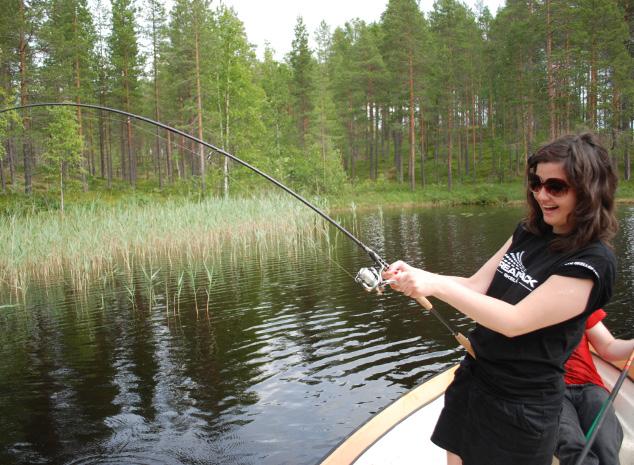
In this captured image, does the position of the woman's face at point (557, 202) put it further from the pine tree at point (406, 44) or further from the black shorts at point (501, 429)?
the pine tree at point (406, 44)

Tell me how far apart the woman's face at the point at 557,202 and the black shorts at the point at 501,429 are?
1.82 ft

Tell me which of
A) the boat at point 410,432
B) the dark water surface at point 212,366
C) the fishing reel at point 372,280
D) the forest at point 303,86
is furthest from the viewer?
the forest at point 303,86

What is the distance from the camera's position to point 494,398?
5.01ft

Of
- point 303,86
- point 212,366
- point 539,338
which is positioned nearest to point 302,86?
point 303,86

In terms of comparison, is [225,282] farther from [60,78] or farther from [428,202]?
[428,202]

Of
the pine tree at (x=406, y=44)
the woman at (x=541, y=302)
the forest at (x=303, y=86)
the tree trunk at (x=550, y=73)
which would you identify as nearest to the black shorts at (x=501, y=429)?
the woman at (x=541, y=302)

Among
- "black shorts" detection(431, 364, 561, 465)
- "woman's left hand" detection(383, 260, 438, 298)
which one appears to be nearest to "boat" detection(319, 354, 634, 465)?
"black shorts" detection(431, 364, 561, 465)

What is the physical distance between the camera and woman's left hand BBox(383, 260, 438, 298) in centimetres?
148

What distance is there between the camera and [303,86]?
38.7m

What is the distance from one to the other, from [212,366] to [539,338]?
4.49 m

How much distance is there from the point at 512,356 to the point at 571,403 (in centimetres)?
122

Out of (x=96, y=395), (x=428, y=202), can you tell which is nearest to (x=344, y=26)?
(x=428, y=202)

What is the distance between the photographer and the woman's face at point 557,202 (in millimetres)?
1492

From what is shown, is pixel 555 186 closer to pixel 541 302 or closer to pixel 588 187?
pixel 588 187
